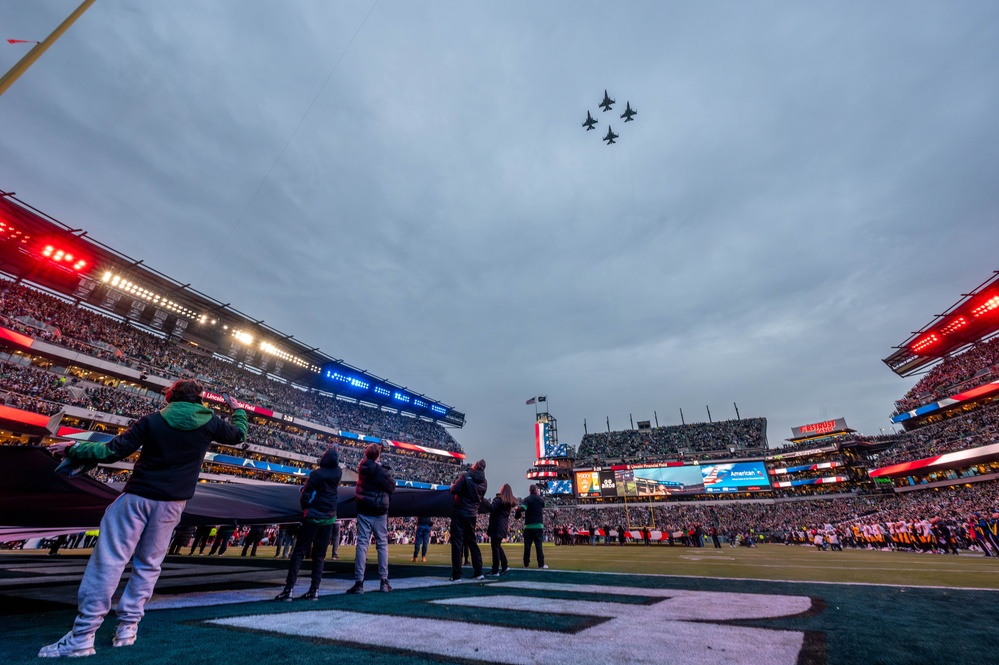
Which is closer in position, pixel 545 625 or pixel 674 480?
pixel 545 625

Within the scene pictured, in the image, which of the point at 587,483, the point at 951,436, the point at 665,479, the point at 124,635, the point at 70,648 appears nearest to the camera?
the point at 70,648

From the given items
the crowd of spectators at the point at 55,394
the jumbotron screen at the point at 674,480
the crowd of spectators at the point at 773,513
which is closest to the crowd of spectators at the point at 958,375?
the crowd of spectators at the point at 773,513

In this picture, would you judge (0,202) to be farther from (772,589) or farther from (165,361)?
(772,589)

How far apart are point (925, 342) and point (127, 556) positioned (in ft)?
208

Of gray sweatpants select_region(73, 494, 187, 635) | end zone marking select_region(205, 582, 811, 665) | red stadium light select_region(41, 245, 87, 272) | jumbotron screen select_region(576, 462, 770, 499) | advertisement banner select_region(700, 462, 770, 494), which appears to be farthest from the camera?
advertisement banner select_region(700, 462, 770, 494)

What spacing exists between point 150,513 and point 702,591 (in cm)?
613

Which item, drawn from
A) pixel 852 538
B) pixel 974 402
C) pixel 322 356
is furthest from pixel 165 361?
pixel 974 402

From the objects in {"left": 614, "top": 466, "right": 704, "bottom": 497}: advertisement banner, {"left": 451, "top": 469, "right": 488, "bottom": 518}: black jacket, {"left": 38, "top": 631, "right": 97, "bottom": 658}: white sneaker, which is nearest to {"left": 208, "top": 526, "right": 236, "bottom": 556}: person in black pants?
{"left": 451, "top": 469, "right": 488, "bottom": 518}: black jacket

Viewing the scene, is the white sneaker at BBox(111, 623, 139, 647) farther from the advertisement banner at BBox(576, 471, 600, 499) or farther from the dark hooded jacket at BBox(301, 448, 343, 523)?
the advertisement banner at BBox(576, 471, 600, 499)

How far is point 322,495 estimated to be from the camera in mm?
5609

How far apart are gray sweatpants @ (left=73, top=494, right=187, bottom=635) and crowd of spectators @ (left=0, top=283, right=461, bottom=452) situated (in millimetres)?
38900

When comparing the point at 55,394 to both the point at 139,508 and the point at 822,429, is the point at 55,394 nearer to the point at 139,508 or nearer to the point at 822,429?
the point at 139,508

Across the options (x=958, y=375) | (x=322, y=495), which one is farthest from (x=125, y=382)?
(x=958, y=375)

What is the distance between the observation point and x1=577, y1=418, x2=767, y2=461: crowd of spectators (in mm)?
61531
